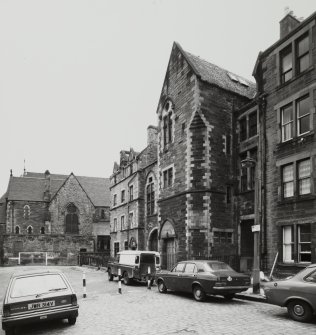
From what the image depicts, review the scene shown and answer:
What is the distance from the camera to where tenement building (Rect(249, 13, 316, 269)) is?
17.9 meters

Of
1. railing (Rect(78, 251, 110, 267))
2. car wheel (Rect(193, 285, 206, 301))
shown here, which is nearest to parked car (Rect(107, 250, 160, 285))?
car wheel (Rect(193, 285, 206, 301))

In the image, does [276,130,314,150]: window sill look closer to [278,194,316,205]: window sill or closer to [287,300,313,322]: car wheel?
[278,194,316,205]: window sill

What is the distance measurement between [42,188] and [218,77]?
141ft

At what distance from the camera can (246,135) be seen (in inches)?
952

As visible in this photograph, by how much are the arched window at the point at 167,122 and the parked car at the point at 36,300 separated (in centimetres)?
1852

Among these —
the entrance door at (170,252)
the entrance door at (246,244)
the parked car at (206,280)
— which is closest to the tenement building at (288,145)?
the entrance door at (246,244)

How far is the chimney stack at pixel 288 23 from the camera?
20.8 metres

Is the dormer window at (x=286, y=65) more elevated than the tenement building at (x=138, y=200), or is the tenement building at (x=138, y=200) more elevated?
the dormer window at (x=286, y=65)

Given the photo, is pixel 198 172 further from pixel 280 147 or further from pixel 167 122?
pixel 167 122

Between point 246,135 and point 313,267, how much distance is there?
48.5 ft

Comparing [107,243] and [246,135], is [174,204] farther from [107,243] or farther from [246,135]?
[107,243]

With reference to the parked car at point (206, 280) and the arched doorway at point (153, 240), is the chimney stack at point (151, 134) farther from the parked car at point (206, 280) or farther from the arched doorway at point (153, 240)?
the parked car at point (206, 280)

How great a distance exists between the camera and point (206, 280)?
44.9ft

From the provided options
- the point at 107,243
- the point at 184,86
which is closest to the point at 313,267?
the point at 184,86
